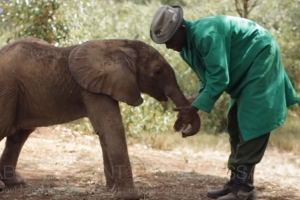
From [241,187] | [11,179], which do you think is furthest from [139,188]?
[11,179]

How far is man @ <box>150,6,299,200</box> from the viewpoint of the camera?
443 centimetres

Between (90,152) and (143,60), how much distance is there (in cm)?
316

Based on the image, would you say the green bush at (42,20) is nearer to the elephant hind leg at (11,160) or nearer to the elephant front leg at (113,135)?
the elephant hind leg at (11,160)

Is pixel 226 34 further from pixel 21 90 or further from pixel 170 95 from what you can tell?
pixel 21 90

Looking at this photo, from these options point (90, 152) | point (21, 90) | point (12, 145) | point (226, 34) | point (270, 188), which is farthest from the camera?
point (90, 152)

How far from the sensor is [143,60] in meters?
4.93

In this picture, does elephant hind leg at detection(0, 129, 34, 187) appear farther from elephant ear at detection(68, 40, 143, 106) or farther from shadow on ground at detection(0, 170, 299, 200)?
elephant ear at detection(68, 40, 143, 106)

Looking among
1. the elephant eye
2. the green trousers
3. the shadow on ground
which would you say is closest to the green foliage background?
the shadow on ground

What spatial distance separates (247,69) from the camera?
4652 millimetres

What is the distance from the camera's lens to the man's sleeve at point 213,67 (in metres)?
4.38

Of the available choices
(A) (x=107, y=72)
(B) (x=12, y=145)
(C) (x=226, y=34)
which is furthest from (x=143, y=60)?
(B) (x=12, y=145)

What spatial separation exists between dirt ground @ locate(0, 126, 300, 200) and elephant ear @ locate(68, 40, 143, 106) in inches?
37.2

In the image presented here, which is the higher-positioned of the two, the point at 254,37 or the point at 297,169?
the point at 254,37

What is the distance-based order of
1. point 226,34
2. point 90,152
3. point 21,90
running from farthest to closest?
point 90,152, point 21,90, point 226,34
